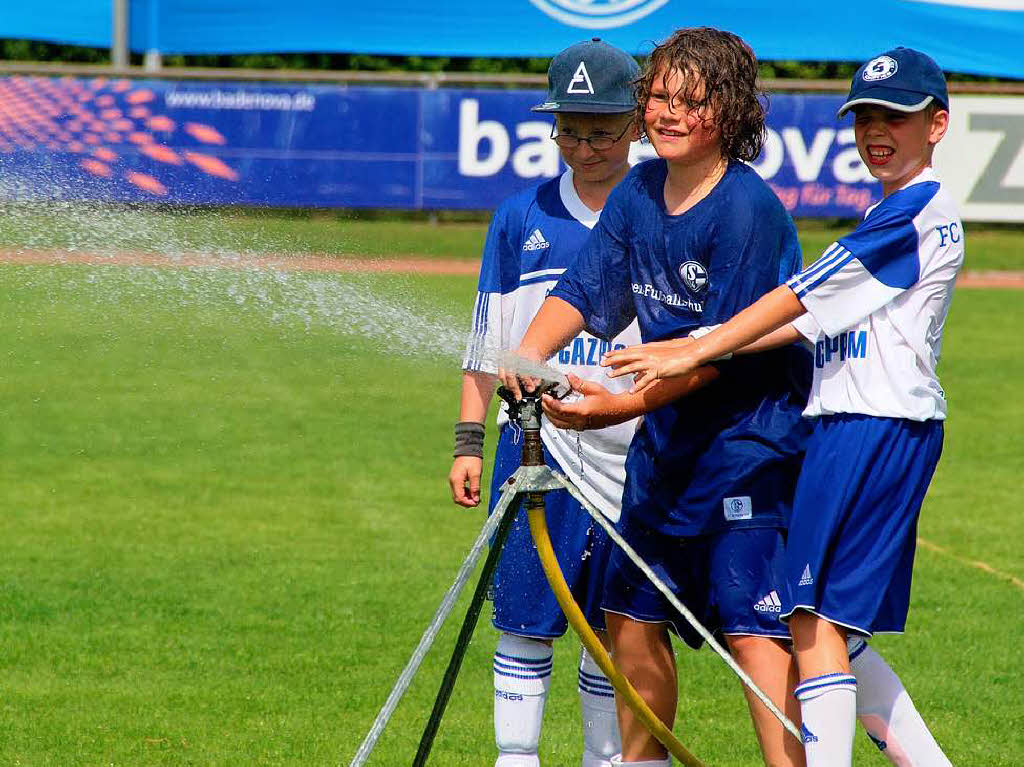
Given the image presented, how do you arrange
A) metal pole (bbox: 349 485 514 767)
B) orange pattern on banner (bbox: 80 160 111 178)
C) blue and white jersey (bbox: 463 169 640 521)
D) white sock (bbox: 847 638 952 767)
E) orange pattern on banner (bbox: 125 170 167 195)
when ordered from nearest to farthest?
metal pole (bbox: 349 485 514 767) → white sock (bbox: 847 638 952 767) → blue and white jersey (bbox: 463 169 640 521) → orange pattern on banner (bbox: 125 170 167 195) → orange pattern on banner (bbox: 80 160 111 178)

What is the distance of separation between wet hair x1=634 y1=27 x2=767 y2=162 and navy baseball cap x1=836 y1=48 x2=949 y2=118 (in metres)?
0.24

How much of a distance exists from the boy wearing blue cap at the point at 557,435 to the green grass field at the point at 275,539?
0.97ft

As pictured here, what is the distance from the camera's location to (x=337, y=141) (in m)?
17.9

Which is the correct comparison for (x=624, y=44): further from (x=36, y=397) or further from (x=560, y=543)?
(x=560, y=543)

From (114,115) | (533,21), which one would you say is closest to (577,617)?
(114,115)

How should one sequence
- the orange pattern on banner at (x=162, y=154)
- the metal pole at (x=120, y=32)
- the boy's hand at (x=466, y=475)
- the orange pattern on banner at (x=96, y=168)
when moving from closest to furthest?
the boy's hand at (x=466, y=475) < the orange pattern on banner at (x=96, y=168) < the orange pattern on banner at (x=162, y=154) < the metal pole at (x=120, y=32)

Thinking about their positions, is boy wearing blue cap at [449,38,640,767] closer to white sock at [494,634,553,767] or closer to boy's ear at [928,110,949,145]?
white sock at [494,634,553,767]

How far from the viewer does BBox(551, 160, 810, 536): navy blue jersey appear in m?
3.55

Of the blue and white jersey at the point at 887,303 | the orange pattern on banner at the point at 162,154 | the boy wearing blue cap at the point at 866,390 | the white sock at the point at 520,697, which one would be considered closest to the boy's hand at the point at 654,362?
the boy wearing blue cap at the point at 866,390

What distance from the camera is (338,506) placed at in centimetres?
821


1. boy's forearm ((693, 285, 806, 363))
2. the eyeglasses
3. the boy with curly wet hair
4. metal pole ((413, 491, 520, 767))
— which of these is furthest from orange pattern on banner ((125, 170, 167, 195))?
boy's forearm ((693, 285, 806, 363))

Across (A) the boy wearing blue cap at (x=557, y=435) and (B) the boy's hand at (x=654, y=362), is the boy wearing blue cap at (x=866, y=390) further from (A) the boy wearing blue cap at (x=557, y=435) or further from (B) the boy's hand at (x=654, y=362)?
(A) the boy wearing blue cap at (x=557, y=435)

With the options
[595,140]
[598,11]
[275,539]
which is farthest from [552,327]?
[598,11]

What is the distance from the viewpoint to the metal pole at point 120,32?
60.6ft
